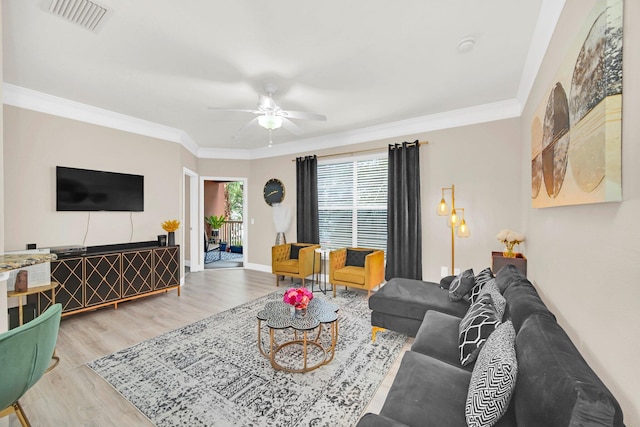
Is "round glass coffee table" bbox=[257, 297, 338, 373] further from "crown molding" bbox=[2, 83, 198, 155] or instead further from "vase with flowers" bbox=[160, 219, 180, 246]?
"crown molding" bbox=[2, 83, 198, 155]

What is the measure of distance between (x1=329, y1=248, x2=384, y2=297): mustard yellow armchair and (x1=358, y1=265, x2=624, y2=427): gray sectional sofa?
157cm

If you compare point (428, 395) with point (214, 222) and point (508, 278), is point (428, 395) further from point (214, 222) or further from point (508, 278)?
point (214, 222)

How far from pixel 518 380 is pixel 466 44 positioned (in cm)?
252

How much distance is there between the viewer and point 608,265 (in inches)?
42.9

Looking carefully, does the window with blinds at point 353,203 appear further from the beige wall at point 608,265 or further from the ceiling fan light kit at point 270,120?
the beige wall at point 608,265

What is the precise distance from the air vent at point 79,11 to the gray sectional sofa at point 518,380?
3.06 m

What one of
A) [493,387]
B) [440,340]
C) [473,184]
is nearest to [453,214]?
[473,184]

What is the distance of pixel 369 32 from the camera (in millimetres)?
2180

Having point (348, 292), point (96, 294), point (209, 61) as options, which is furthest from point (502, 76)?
point (96, 294)

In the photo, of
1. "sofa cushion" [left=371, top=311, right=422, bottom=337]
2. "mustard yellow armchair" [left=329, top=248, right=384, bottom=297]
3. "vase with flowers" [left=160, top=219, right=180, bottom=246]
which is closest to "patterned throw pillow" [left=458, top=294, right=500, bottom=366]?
"sofa cushion" [left=371, top=311, right=422, bottom=337]

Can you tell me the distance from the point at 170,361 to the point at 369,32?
334 centimetres

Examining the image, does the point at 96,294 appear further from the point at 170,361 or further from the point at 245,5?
the point at 245,5

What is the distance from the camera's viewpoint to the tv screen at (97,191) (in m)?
3.48

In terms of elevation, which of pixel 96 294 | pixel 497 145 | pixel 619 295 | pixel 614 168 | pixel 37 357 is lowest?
pixel 96 294
